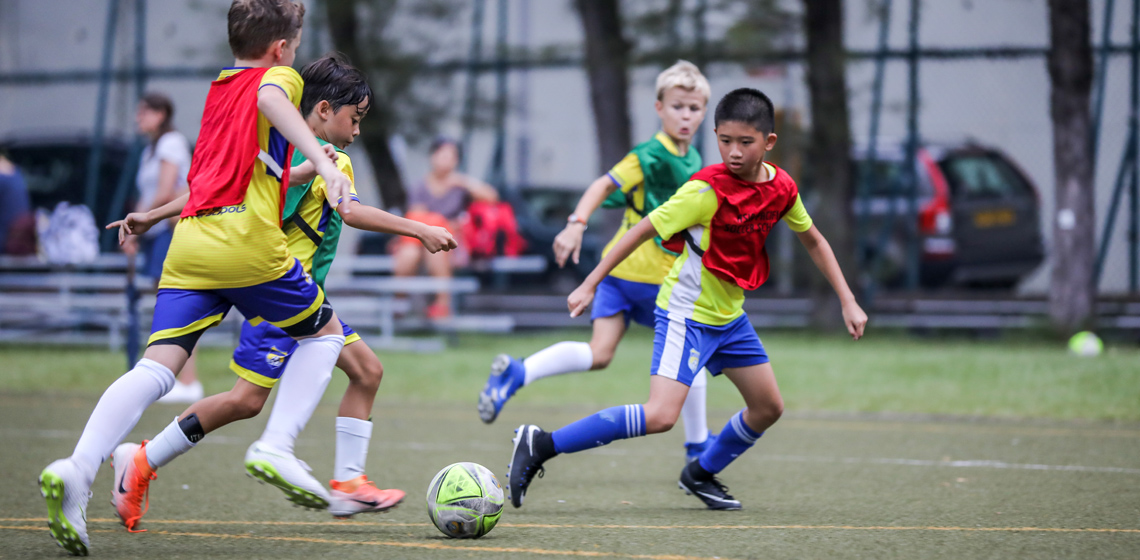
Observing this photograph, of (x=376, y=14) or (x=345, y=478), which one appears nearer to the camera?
(x=345, y=478)

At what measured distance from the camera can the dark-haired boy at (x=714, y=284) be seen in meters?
4.18

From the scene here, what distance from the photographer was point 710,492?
451cm

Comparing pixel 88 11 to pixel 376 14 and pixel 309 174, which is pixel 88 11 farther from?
pixel 309 174

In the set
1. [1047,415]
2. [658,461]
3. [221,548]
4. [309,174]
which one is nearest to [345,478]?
[221,548]

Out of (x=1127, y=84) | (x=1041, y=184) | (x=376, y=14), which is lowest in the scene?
(x=1041, y=184)

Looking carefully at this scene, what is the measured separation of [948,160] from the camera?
1323cm

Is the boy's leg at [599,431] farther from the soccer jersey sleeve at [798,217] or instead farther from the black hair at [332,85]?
the black hair at [332,85]

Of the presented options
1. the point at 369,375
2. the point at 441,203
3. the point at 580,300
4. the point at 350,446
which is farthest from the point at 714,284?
the point at 441,203

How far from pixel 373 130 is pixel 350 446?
10994mm

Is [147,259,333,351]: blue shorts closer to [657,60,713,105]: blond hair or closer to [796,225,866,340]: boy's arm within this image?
[796,225,866,340]: boy's arm

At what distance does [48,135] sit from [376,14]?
15.6ft

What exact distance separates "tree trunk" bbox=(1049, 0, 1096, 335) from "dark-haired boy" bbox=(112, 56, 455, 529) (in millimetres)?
9575

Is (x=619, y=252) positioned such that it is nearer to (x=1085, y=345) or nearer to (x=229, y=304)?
(x=229, y=304)

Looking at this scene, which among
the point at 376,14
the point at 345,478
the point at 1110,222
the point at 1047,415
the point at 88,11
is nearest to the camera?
the point at 345,478
